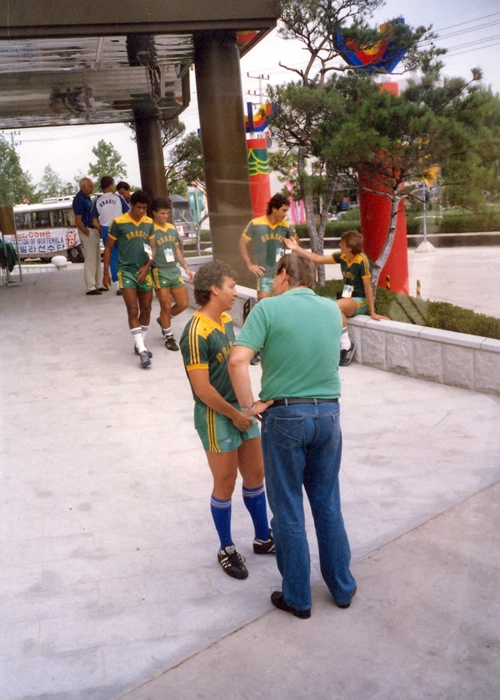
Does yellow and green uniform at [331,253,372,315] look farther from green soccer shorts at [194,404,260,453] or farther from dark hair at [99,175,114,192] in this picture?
green soccer shorts at [194,404,260,453]

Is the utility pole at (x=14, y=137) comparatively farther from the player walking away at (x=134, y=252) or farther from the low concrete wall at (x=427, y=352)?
the low concrete wall at (x=427, y=352)

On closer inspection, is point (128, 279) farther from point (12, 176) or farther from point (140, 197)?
point (12, 176)

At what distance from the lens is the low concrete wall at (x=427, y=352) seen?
215 inches

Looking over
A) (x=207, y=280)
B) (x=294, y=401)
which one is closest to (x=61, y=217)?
(x=207, y=280)

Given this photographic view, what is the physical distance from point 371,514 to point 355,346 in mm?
2894

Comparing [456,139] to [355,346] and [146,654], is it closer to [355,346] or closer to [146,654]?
[355,346]

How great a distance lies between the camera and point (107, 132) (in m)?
5.55

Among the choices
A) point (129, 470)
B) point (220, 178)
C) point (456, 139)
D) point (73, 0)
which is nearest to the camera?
point (73, 0)

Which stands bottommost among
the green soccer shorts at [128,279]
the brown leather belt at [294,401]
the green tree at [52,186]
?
the brown leather belt at [294,401]

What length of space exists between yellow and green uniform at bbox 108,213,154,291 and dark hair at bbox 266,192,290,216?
127cm

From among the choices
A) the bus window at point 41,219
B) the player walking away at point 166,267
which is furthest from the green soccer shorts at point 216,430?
the bus window at point 41,219

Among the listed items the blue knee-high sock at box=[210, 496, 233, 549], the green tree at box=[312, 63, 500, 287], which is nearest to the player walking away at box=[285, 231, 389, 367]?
the green tree at box=[312, 63, 500, 287]

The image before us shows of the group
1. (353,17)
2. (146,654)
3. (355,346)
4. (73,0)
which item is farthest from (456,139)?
(146,654)

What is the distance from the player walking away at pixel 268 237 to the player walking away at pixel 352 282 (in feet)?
1.42
